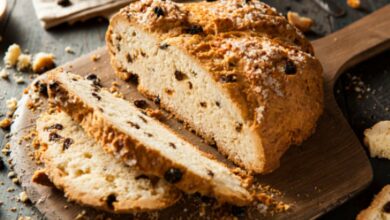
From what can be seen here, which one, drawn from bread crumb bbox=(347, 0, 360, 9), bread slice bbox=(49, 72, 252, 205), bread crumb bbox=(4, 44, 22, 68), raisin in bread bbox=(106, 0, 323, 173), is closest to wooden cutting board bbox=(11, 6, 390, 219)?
raisin in bread bbox=(106, 0, 323, 173)

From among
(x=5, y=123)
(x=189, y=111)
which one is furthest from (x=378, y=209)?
(x=5, y=123)

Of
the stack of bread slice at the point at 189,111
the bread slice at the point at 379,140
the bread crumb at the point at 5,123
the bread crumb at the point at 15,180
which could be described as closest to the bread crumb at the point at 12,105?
the bread crumb at the point at 5,123

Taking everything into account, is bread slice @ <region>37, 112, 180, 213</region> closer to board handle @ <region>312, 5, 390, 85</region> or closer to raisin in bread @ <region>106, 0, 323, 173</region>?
raisin in bread @ <region>106, 0, 323, 173</region>

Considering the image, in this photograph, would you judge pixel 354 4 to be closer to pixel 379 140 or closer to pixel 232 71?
pixel 379 140

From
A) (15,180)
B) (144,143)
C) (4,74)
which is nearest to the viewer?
(144,143)

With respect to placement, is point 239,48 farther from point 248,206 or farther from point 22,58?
point 22,58
